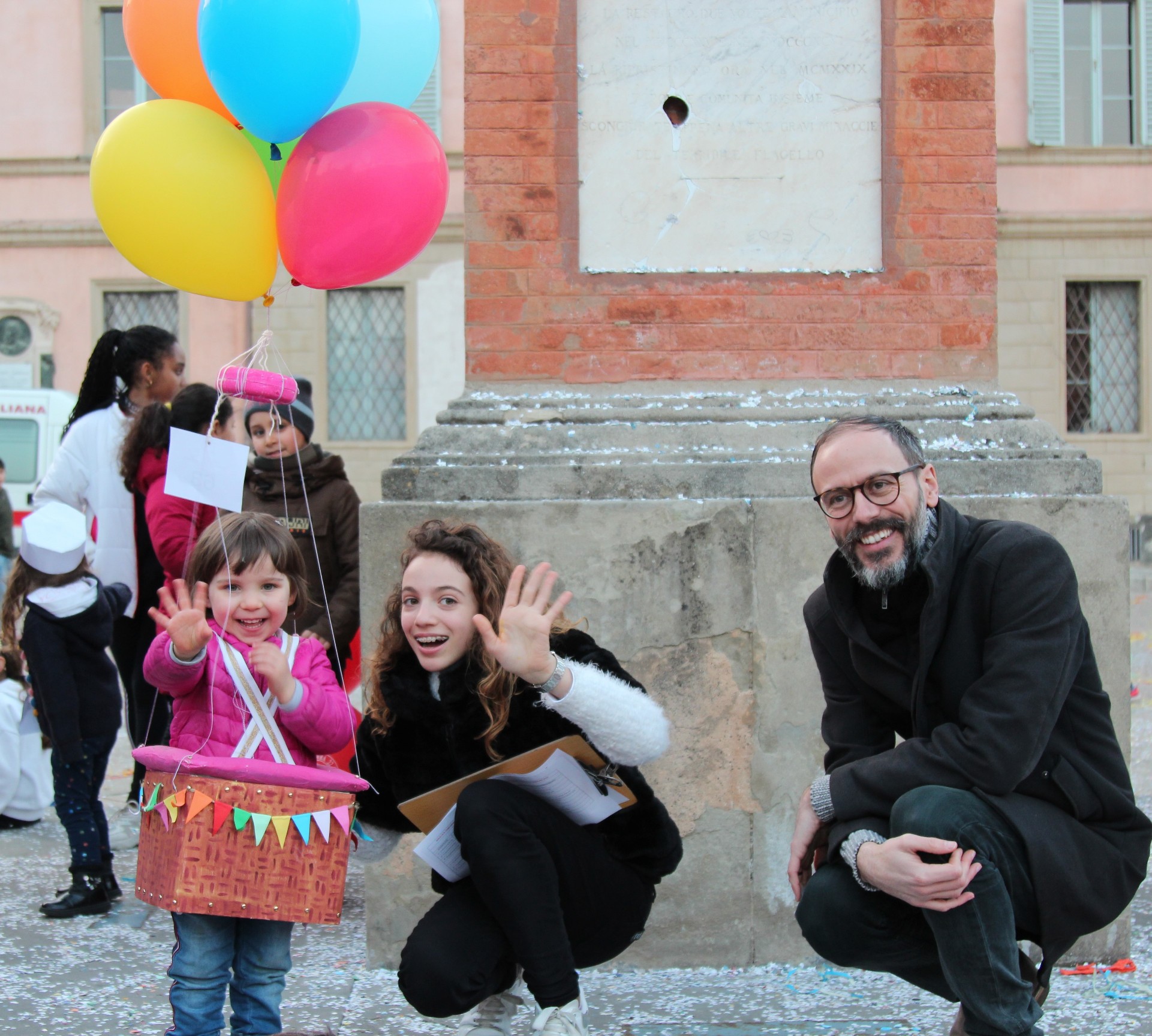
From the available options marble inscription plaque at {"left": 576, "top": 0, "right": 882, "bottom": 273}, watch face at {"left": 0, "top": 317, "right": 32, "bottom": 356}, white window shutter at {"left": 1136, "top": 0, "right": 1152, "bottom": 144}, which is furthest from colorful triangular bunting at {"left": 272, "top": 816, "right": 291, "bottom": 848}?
white window shutter at {"left": 1136, "top": 0, "right": 1152, "bottom": 144}

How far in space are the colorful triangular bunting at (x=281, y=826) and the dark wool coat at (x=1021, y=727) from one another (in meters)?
1.04

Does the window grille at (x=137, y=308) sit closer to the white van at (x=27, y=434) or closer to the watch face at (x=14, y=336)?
the watch face at (x=14, y=336)

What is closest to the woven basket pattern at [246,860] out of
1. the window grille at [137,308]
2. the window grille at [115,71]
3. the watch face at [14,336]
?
the window grille at [137,308]

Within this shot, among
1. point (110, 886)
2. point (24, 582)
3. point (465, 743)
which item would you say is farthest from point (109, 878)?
point (465, 743)

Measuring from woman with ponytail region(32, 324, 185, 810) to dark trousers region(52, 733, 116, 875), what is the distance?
0.46 m

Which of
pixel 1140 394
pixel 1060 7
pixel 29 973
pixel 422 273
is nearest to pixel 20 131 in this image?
pixel 422 273

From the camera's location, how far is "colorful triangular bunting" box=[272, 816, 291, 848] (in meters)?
2.55

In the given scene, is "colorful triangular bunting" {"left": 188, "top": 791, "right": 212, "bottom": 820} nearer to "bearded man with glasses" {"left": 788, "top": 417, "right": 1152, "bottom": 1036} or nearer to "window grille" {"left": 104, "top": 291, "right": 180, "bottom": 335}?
"bearded man with glasses" {"left": 788, "top": 417, "right": 1152, "bottom": 1036}

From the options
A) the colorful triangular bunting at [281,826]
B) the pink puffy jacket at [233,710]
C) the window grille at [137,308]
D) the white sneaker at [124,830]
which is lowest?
the white sneaker at [124,830]

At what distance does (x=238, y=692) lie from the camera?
2.79 m

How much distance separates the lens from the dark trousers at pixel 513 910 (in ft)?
8.23

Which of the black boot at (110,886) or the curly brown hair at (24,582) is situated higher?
the curly brown hair at (24,582)

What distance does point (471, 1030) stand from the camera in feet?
8.57

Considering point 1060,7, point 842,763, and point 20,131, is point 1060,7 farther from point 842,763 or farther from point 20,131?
point 842,763
